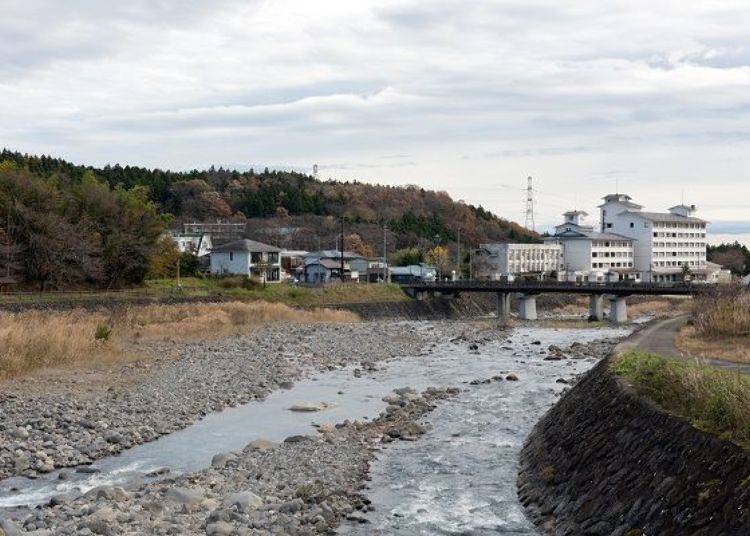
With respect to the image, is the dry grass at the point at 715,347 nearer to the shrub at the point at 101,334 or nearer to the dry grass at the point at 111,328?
the dry grass at the point at 111,328

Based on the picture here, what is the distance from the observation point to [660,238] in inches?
4205

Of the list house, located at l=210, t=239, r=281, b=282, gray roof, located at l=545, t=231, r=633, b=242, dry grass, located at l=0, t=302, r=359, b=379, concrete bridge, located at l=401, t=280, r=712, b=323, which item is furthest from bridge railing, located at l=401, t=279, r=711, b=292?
gray roof, located at l=545, t=231, r=633, b=242

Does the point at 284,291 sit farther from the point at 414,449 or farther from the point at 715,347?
the point at 414,449

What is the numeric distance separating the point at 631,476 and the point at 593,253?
9678cm

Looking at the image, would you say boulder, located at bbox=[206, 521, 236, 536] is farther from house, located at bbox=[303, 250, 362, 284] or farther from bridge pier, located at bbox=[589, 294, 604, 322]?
house, located at bbox=[303, 250, 362, 284]

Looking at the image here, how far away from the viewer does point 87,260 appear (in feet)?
186

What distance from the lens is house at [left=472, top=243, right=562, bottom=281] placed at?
102m

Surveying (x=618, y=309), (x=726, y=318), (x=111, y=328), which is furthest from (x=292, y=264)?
(x=726, y=318)

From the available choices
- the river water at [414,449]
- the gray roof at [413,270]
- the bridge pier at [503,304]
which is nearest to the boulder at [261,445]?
the river water at [414,449]

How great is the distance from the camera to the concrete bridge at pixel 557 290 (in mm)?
60562

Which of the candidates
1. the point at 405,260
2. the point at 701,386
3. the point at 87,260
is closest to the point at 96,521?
the point at 701,386

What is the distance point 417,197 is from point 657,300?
71003mm

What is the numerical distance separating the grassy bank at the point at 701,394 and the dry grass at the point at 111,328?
1805 cm

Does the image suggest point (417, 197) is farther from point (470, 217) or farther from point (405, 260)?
point (405, 260)
